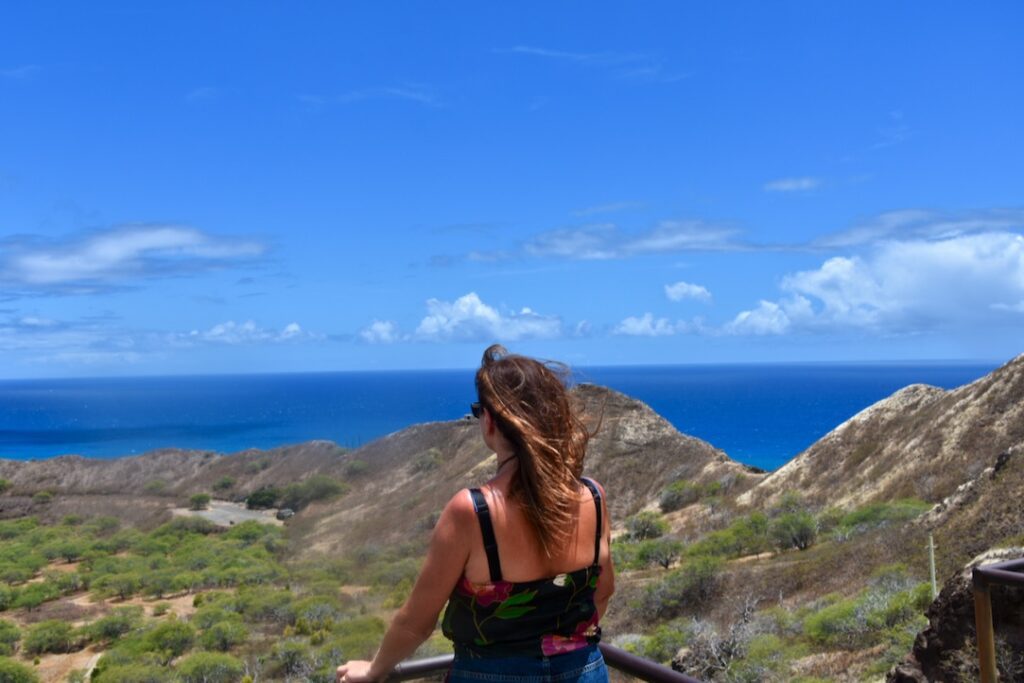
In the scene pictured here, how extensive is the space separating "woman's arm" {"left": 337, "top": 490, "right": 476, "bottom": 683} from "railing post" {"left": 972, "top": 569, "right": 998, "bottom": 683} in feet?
5.70

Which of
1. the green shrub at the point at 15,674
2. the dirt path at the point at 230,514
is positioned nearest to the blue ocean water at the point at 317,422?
the dirt path at the point at 230,514

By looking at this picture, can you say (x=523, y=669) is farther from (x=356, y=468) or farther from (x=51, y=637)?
(x=356, y=468)

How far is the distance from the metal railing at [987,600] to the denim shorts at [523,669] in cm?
145

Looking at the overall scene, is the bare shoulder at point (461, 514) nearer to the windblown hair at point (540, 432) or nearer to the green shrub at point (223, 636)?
the windblown hair at point (540, 432)

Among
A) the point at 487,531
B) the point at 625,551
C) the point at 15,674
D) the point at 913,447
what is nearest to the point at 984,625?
the point at 487,531

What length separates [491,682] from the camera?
6.23 feet

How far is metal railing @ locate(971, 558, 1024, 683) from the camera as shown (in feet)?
8.99

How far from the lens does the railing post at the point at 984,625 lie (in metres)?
2.77

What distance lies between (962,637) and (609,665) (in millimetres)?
4001

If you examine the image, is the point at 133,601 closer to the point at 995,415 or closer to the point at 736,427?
the point at 995,415

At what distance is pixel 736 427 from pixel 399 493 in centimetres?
8251

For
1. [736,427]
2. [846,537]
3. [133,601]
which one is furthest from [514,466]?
[736,427]

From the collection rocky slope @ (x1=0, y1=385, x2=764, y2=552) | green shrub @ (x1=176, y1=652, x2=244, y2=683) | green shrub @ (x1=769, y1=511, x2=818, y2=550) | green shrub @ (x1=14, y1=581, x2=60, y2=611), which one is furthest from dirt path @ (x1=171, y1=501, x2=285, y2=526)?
green shrub @ (x1=769, y1=511, x2=818, y2=550)

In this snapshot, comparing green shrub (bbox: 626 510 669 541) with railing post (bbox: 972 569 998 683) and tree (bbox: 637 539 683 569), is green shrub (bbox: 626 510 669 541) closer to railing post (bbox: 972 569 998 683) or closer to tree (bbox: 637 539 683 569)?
tree (bbox: 637 539 683 569)
